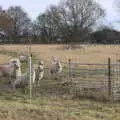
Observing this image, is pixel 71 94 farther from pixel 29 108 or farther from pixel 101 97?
pixel 29 108

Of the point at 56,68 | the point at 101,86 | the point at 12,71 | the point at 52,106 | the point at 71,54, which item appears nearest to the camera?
the point at 52,106

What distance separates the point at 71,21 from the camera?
95.1 metres

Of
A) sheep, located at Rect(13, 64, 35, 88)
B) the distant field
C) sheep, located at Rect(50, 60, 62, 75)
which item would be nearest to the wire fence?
sheep, located at Rect(13, 64, 35, 88)

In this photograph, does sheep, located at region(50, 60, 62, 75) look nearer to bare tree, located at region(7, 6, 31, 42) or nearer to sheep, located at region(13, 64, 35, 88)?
sheep, located at region(13, 64, 35, 88)

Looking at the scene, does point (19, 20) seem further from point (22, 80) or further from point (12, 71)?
point (22, 80)

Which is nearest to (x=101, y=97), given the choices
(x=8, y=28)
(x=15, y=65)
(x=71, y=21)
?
(x=15, y=65)

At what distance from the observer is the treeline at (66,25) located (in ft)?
302

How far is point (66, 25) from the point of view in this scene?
3730 inches

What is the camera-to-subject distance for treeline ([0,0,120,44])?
9200 centimetres

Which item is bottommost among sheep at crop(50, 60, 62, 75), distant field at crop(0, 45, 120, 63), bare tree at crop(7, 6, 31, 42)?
distant field at crop(0, 45, 120, 63)

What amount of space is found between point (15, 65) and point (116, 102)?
5.78 m

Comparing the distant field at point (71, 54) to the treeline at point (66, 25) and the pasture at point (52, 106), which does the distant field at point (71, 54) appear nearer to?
the pasture at point (52, 106)

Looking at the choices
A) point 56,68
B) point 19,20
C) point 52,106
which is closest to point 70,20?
point 19,20

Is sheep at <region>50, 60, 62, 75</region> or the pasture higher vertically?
sheep at <region>50, 60, 62, 75</region>
